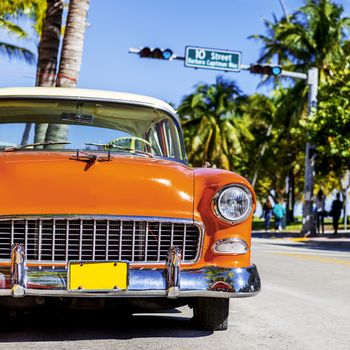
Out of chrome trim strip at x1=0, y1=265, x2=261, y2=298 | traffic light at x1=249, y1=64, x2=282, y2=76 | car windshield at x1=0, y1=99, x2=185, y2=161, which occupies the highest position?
traffic light at x1=249, y1=64, x2=282, y2=76

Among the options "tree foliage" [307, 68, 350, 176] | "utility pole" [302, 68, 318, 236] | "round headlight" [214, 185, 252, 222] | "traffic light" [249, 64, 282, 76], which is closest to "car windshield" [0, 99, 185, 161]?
"round headlight" [214, 185, 252, 222]

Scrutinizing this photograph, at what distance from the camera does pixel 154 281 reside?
4.91 meters

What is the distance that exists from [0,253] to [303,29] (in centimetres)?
3253

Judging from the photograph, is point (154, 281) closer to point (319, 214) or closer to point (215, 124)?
point (319, 214)

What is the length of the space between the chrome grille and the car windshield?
1.22 meters

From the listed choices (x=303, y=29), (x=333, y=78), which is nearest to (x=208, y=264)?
(x=333, y=78)

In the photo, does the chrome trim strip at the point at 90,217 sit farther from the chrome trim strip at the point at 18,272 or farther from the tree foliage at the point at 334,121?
the tree foliage at the point at 334,121

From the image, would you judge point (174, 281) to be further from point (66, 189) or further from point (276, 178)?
point (276, 178)

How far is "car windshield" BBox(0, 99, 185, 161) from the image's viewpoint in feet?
20.8

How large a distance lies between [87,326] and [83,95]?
6.24ft

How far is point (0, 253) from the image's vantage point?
4898 mm

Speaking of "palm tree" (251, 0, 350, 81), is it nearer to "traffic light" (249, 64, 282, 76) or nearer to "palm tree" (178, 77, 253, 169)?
"traffic light" (249, 64, 282, 76)

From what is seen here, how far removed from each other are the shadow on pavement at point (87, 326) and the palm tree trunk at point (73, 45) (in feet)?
25.6

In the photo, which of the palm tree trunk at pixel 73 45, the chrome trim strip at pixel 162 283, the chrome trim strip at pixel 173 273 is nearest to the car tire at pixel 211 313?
the chrome trim strip at pixel 162 283
